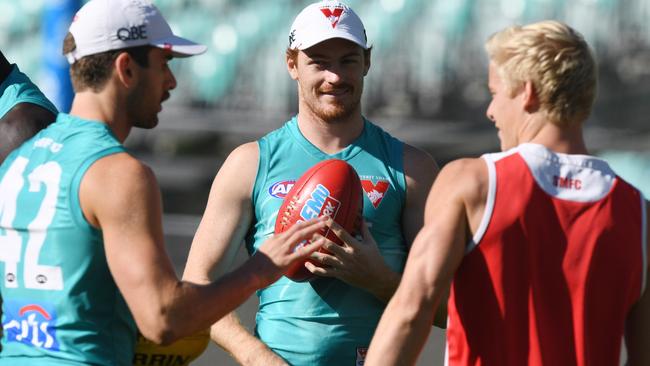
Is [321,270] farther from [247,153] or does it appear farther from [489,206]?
[489,206]

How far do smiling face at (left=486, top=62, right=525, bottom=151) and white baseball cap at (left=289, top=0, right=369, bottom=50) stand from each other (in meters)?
1.15

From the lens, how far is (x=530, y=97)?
9.41 ft

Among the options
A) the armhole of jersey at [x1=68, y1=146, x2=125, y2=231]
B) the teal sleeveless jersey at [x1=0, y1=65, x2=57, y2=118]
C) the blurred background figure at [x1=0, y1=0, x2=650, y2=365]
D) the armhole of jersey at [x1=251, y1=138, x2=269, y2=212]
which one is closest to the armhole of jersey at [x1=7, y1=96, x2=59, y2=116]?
the teal sleeveless jersey at [x1=0, y1=65, x2=57, y2=118]

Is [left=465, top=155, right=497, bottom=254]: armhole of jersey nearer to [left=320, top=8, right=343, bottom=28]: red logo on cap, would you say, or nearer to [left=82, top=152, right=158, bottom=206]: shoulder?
[left=82, top=152, right=158, bottom=206]: shoulder

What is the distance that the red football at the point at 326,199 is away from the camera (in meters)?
3.73

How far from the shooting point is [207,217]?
4055 mm

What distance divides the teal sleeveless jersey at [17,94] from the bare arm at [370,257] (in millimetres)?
1267

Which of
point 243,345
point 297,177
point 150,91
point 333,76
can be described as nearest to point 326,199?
point 297,177

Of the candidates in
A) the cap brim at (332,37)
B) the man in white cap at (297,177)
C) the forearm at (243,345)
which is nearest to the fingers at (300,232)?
the man in white cap at (297,177)

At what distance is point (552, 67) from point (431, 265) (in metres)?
0.59

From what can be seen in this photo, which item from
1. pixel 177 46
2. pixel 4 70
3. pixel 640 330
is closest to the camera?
pixel 640 330

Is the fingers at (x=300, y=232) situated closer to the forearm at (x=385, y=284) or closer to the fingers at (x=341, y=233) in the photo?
the fingers at (x=341, y=233)

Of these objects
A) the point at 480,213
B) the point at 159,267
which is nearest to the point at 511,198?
the point at 480,213

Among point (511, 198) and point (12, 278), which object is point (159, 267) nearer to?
point (12, 278)
